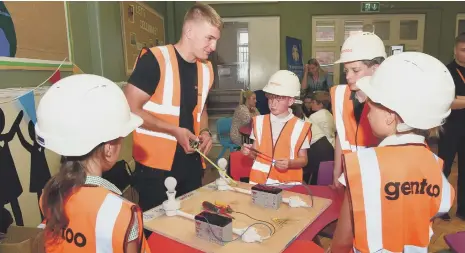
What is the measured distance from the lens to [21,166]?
211 cm

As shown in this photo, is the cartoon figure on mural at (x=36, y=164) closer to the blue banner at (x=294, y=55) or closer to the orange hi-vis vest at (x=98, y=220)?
the orange hi-vis vest at (x=98, y=220)

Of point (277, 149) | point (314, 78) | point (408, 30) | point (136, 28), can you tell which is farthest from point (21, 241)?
point (408, 30)

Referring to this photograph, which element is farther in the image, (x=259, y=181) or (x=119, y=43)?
(x=119, y=43)

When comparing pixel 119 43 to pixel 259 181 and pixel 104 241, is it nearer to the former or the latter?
pixel 259 181

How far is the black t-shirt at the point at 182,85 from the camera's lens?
5.67 ft

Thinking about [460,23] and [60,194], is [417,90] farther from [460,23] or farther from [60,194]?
[460,23]

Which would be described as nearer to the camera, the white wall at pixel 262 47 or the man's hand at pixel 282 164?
the man's hand at pixel 282 164

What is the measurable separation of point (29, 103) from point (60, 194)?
4.86 feet

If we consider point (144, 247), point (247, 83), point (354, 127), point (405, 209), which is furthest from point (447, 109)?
point (247, 83)

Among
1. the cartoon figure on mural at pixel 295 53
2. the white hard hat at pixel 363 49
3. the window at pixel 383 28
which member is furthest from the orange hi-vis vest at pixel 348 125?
the window at pixel 383 28

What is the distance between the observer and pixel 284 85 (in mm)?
2275

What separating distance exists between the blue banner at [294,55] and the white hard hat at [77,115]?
218 inches

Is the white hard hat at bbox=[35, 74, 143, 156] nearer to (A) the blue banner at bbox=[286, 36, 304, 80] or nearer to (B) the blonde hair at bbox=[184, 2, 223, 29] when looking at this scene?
(B) the blonde hair at bbox=[184, 2, 223, 29]

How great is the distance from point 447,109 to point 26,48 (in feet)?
7.66
